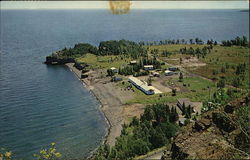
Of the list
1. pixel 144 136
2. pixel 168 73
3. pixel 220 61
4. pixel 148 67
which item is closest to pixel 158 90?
pixel 168 73

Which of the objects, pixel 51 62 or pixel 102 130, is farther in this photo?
pixel 51 62

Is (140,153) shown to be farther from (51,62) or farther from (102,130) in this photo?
(51,62)

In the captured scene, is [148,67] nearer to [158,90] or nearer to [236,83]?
[158,90]

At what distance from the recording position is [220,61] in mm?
86000

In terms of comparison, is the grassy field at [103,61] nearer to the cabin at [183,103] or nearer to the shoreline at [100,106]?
the shoreline at [100,106]

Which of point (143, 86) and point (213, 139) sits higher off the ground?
point (213, 139)

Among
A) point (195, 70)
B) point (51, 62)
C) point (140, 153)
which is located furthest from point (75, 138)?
point (51, 62)

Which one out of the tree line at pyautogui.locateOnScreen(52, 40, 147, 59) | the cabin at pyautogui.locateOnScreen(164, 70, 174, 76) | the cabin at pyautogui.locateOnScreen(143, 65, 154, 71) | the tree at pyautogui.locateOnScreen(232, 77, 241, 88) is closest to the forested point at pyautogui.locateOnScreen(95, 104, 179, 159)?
the tree at pyautogui.locateOnScreen(232, 77, 241, 88)

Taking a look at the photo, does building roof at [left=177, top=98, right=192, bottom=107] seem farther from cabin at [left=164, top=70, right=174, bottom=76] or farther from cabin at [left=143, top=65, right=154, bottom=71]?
cabin at [left=143, top=65, right=154, bottom=71]

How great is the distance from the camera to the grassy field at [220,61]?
70.4 meters

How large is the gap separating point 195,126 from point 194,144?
1.88m

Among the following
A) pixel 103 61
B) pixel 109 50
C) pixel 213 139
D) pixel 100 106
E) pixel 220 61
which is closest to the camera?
pixel 213 139

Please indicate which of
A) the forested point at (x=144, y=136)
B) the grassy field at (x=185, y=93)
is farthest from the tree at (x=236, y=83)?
the forested point at (x=144, y=136)

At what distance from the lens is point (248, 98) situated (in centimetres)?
1798
